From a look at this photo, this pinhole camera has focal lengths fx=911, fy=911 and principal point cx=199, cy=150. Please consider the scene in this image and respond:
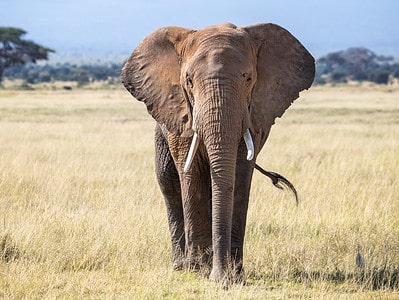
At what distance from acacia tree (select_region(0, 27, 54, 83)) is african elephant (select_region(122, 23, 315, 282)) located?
59.2 metres

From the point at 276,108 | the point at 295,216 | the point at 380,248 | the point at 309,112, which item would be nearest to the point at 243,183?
the point at 276,108

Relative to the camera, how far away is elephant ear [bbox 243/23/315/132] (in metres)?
7.16

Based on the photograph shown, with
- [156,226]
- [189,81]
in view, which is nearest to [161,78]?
[189,81]

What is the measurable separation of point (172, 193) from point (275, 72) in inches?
58.6

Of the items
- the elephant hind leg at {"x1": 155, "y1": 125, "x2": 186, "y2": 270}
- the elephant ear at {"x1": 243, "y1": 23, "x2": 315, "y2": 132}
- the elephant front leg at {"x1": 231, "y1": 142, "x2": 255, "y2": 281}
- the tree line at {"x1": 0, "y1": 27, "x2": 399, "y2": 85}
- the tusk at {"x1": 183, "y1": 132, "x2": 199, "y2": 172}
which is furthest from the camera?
the tree line at {"x1": 0, "y1": 27, "x2": 399, "y2": 85}

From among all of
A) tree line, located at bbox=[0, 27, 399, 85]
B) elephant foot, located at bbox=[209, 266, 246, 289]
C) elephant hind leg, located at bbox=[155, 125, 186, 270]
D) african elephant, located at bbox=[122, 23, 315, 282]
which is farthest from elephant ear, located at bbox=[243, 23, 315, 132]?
tree line, located at bbox=[0, 27, 399, 85]

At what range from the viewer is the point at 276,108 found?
729 centimetres

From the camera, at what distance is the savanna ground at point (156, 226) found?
7105 millimetres

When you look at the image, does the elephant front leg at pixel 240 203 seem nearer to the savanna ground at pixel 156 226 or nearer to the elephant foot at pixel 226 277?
the elephant foot at pixel 226 277

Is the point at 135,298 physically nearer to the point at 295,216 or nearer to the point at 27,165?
the point at 295,216

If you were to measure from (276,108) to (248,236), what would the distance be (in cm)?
224

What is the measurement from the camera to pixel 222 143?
649cm

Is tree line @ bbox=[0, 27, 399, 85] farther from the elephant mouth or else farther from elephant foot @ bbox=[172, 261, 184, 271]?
the elephant mouth

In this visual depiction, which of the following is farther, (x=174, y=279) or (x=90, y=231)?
(x=90, y=231)
